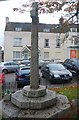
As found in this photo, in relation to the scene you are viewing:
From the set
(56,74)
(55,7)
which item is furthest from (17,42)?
(55,7)

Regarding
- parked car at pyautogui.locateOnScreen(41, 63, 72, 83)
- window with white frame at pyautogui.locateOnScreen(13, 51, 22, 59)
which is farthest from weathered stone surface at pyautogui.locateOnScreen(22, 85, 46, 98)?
window with white frame at pyautogui.locateOnScreen(13, 51, 22, 59)

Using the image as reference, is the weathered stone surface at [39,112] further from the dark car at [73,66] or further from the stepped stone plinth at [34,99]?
the dark car at [73,66]

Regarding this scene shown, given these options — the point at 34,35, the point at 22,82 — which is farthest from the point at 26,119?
Result: the point at 22,82

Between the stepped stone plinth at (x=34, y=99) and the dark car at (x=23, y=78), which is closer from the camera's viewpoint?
the stepped stone plinth at (x=34, y=99)

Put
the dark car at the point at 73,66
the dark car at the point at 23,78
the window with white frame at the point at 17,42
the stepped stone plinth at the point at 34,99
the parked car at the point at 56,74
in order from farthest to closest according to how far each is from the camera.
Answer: the window with white frame at the point at 17,42 → the dark car at the point at 73,66 → the parked car at the point at 56,74 → the dark car at the point at 23,78 → the stepped stone plinth at the point at 34,99

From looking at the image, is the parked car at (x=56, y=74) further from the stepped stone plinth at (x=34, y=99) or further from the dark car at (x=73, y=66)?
the stepped stone plinth at (x=34, y=99)

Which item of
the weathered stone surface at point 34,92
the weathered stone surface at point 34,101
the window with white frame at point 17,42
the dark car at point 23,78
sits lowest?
the dark car at point 23,78

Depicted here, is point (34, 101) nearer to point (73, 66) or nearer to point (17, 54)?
point (73, 66)

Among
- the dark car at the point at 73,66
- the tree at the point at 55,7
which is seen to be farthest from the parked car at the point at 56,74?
the tree at the point at 55,7

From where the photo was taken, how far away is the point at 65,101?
2.54 meters

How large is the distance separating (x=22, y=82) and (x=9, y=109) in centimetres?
226

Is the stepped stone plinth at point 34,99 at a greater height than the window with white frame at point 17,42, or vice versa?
the window with white frame at point 17,42

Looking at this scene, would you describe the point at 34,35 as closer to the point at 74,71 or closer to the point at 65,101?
the point at 65,101

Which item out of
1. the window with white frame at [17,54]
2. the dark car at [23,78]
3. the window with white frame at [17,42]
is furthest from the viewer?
the window with white frame at [17,42]
